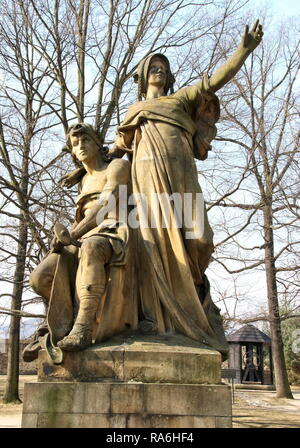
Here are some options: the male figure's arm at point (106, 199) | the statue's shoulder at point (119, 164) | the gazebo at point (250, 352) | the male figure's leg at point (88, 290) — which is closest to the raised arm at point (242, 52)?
the statue's shoulder at point (119, 164)

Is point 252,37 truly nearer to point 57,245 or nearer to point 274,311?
point 57,245

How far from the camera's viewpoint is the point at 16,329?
1576cm

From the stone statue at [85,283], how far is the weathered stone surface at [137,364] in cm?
11

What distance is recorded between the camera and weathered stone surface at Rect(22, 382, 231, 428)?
3.77m

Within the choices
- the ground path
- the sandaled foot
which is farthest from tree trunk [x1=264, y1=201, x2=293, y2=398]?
the sandaled foot

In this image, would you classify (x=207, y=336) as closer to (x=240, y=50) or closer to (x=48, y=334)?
(x=48, y=334)

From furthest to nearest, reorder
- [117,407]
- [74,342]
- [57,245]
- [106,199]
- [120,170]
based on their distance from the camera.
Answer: [120,170] → [106,199] → [57,245] → [74,342] → [117,407]

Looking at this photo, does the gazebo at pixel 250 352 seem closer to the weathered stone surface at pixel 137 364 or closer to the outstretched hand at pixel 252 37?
the outstretched hand at pixel 252 37

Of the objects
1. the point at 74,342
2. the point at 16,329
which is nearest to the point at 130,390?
the point at 74,342

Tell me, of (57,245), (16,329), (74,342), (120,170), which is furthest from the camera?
(16,329)

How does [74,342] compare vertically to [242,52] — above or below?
below

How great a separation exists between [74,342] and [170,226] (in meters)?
1.37
